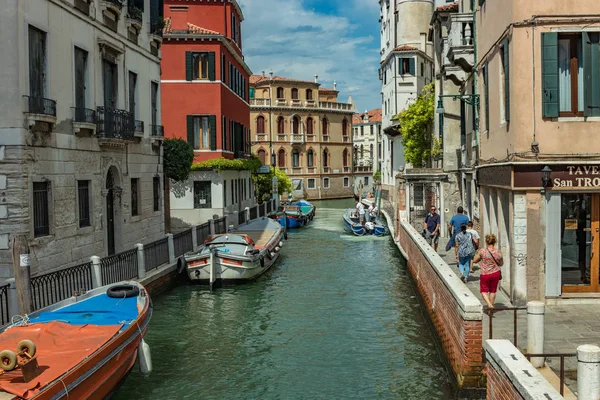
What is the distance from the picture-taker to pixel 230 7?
30453mm

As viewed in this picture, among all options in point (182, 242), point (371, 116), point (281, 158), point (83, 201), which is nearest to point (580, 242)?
point (83, 201)

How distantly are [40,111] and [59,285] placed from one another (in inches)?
132

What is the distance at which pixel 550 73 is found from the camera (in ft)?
34.4

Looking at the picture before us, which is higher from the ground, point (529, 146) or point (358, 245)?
point (529, 146)

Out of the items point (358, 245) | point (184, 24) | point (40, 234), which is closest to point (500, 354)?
Result: point (40, 234)

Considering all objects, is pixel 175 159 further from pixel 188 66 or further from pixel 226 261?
pixel 188 66

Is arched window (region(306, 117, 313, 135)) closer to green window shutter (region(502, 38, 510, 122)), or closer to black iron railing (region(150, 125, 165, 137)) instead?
black iron railing (region(150, 125, 165, 137))

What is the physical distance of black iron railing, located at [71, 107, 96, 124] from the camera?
1405 centimetres

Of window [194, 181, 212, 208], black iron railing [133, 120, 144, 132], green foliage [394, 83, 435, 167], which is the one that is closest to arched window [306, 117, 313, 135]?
green foliage [394, 83, 435, 167]

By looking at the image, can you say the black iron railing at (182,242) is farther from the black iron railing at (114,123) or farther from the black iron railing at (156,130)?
the black iron railing at (156,130)

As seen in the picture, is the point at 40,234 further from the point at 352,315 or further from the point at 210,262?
the point at 352,315

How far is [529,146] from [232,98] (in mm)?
21616

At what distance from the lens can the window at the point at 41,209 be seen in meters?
12.5

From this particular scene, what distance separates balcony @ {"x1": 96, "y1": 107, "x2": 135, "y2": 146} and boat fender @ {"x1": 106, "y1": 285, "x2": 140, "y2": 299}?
5316 millimetres
